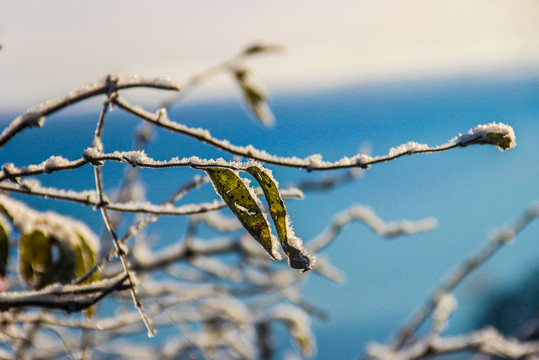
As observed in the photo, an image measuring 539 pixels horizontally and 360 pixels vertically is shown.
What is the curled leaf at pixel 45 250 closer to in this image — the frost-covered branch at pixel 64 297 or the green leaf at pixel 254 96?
the frost-covered branch at pixel 64 297

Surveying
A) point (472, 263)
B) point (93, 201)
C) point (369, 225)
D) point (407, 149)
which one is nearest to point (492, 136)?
point (407, 149)

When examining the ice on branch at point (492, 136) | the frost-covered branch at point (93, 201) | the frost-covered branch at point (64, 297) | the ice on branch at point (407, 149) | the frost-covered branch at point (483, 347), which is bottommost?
the frost-covered branch at point (64, 297)

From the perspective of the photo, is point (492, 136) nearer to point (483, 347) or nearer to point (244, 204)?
point (244, 204)

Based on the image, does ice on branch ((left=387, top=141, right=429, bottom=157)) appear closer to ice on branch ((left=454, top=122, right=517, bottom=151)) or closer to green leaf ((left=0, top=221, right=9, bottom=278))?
ice on branch ((left=454, top=122, right=517, bottom=151))

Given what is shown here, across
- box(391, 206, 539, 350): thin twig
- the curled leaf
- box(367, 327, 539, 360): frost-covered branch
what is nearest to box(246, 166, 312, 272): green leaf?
the curled leaf

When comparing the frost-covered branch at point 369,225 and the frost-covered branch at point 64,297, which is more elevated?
the frost-covered branch at point 369,225

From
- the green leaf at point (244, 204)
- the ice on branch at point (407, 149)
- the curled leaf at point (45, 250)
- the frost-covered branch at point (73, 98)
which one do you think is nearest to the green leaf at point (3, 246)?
the curled leaf at point (45, 250)
